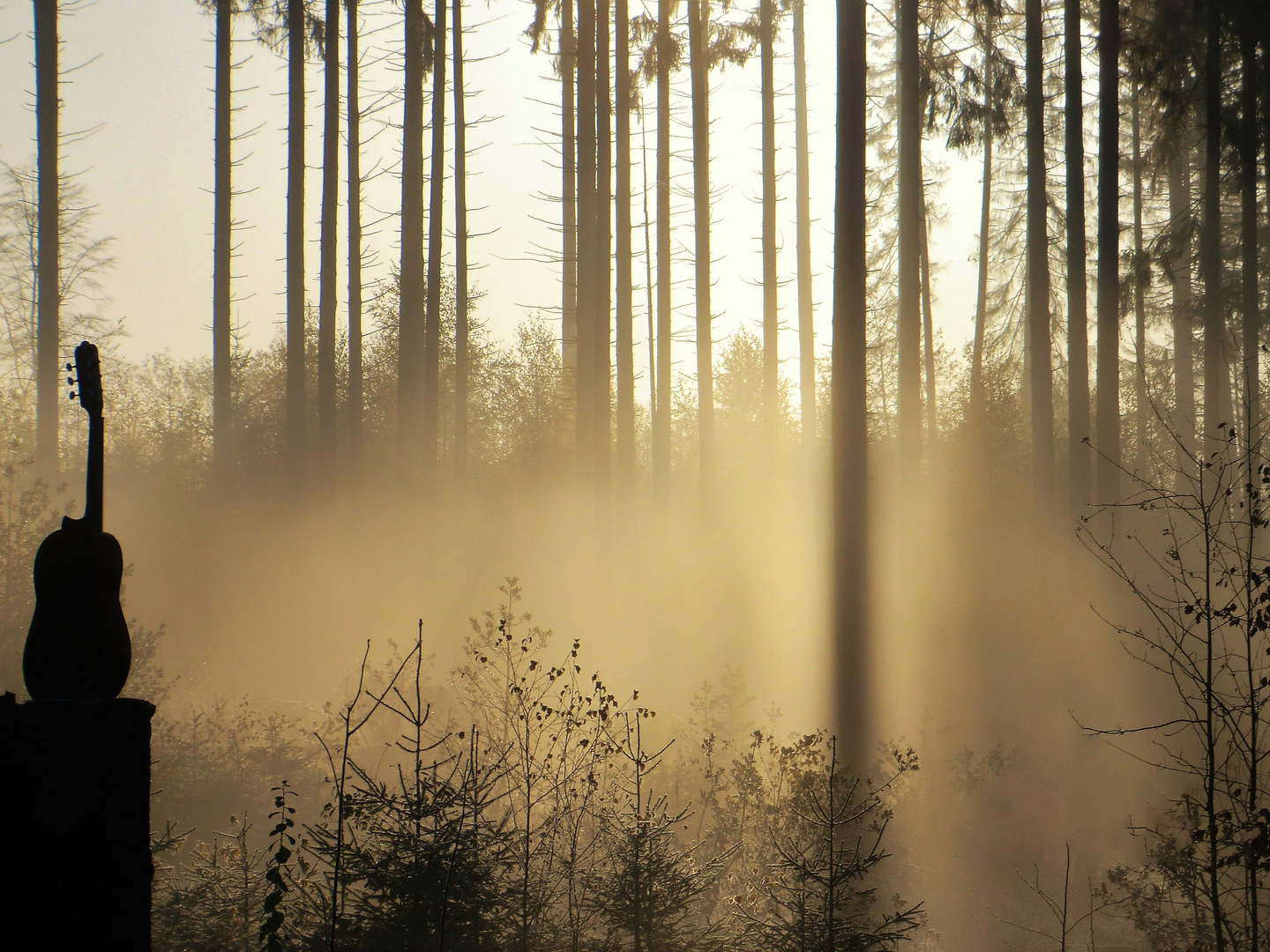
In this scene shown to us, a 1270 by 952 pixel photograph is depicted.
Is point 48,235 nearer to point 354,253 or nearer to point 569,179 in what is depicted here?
point 354,253

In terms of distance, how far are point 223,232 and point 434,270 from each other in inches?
158

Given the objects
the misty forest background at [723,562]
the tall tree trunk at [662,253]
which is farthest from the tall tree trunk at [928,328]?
the tall tree trunk at [662,253]

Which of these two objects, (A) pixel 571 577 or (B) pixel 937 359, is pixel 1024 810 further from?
(B) pixel 937 359

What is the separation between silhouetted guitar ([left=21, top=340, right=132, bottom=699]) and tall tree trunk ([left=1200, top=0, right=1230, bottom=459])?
12.3 m

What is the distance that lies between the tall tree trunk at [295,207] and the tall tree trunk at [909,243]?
10944mm

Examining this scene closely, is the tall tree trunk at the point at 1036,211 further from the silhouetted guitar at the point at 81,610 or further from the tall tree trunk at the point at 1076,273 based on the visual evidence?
the silhouetted guitar at the point at 81,610

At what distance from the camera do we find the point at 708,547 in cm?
1781

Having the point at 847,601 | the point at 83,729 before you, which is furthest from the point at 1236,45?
the point at 83,729

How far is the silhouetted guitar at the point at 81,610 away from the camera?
2.92 meters

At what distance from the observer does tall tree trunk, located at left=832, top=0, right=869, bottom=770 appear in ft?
26.5

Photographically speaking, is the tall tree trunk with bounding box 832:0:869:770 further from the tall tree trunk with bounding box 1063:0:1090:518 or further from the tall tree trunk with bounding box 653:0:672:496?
the tall tree trunk with bounding box 653:0:672:496

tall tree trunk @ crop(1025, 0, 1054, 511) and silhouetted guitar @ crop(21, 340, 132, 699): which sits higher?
tall tree trunk @ crop(1025, 0, 1054, 511)

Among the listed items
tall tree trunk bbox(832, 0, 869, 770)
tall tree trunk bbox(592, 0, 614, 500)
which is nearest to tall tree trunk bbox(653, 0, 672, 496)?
tall tree trunk bbox(592, 0, 614, 500)

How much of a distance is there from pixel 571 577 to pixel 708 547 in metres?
3.23
